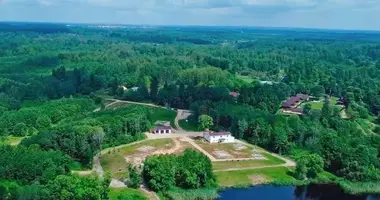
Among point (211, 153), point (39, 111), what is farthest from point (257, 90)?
point (39, 111)

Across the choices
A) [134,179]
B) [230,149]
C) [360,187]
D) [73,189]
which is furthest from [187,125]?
[73,189]

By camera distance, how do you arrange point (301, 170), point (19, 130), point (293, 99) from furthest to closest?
point (293, 99) < point (19, 130) < point (301, 170)

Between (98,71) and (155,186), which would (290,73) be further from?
(155,186)

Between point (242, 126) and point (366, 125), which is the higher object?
point (242, 126)

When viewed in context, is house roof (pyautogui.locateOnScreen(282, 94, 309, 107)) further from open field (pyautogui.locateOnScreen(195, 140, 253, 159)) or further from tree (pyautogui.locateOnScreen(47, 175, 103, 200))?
tree (pyautogui.locateOnScreen(47, 175, 103, 200))

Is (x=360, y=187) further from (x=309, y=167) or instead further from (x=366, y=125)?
(x=366, y=125)
